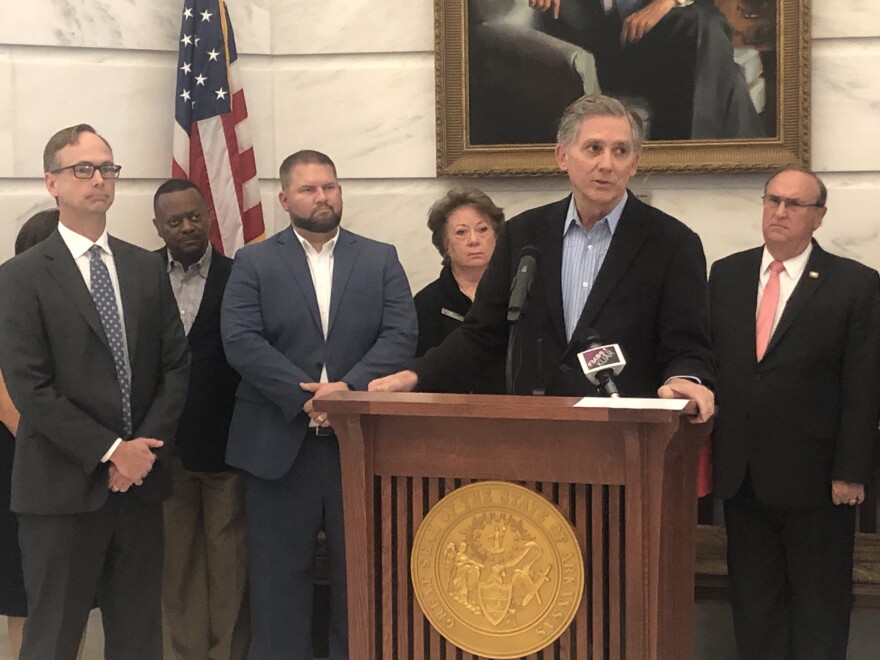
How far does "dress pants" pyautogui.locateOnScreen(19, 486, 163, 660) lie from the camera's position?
10.5 ft

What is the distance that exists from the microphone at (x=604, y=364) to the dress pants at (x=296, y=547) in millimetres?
1578

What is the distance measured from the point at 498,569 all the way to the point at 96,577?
5.35ft

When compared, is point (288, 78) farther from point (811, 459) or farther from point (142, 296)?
point (811, 459)

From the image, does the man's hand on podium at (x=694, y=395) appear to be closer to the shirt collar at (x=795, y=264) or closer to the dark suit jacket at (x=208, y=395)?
the shirt collar at (x=795, y=264)

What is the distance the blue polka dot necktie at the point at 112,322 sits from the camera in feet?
10.8

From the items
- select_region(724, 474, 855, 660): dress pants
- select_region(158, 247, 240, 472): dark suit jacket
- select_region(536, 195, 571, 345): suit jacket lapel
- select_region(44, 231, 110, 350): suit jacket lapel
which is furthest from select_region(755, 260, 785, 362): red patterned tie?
select_region(44, 231, 110, 350): suit jacket lapel

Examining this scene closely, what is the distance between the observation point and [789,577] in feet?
11.8

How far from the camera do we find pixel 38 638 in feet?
10.5

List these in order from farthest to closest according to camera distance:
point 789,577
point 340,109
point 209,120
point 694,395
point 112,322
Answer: point 340,109
point 209,120
point 789,577
point 112,322
point 694,395

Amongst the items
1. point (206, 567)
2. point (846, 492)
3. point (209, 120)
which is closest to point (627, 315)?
point (846, 492)

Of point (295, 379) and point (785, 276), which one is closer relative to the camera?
point (295, 379)

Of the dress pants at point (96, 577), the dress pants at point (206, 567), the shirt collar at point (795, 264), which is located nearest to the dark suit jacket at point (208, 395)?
the dress pants at point (206, 567)

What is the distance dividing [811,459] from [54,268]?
7.96 feet

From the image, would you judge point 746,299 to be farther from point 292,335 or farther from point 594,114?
point 292,335
